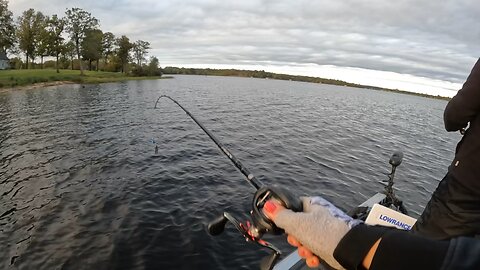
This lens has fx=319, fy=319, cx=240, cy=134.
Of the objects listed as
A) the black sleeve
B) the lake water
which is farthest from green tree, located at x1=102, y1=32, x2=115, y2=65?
the black sleeve

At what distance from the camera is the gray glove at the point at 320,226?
5.70 feet

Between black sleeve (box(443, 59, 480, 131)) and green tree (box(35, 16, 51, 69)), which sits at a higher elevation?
green tree (box(35, 16, 51, 69))

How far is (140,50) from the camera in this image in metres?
120

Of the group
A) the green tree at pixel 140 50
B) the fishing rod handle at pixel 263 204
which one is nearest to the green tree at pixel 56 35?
the green tree at pixel 140 50

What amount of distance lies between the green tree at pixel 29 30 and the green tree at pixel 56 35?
2.28 metres

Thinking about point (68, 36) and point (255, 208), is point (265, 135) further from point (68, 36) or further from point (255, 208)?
point (68, 36)

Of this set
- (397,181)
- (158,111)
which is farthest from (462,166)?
(158,111)

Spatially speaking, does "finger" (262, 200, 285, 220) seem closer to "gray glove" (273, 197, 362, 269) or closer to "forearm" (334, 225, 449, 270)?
"gray glove" (273, 197, 362, 269)

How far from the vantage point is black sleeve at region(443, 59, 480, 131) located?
10.5 ft

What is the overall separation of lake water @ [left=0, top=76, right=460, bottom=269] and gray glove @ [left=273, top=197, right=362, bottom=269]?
6.59m

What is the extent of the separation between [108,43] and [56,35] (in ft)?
82.8

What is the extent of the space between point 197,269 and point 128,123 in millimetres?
19731

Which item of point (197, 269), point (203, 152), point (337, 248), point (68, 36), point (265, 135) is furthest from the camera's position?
point (68, 36)

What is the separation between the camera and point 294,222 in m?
1.92
